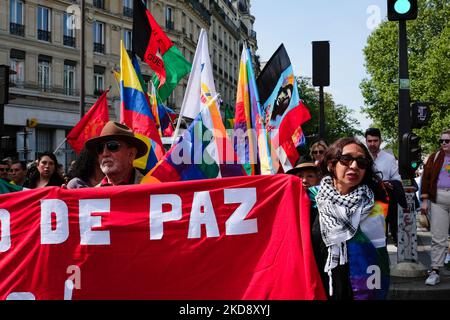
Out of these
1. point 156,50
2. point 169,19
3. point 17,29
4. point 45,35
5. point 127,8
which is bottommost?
point 156,50

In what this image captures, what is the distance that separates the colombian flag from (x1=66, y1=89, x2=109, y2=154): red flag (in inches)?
31.9

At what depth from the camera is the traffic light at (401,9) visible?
727cm

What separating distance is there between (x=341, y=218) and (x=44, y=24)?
1277 inches

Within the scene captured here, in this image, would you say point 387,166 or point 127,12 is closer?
point 387,166

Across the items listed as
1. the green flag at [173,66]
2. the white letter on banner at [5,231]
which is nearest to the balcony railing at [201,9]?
the green flag at [173,66]

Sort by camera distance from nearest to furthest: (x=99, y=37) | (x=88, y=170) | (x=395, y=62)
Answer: (x=88, y=170) < (x=99, y=37) < (x=395, y=62)

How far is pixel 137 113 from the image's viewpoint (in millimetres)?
8023

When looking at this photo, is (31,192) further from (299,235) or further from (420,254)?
(420,254)

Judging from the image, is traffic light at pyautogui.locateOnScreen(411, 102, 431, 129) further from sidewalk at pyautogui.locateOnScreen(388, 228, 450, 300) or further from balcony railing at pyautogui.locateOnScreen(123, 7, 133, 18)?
balcony railing at pyautogui.locateOnScreen(123, 7, 133, 18)

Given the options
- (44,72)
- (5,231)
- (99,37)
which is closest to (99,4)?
(99,37)

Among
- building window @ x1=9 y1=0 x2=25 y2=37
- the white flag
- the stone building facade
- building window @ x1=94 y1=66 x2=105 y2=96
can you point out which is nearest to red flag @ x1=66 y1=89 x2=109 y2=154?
the white flag

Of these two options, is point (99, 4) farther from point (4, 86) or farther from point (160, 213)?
point (160, 213)

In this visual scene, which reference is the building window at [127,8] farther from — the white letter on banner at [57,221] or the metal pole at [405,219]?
the white letter on banner at [57,221]

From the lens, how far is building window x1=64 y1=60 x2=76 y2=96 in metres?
33.7
